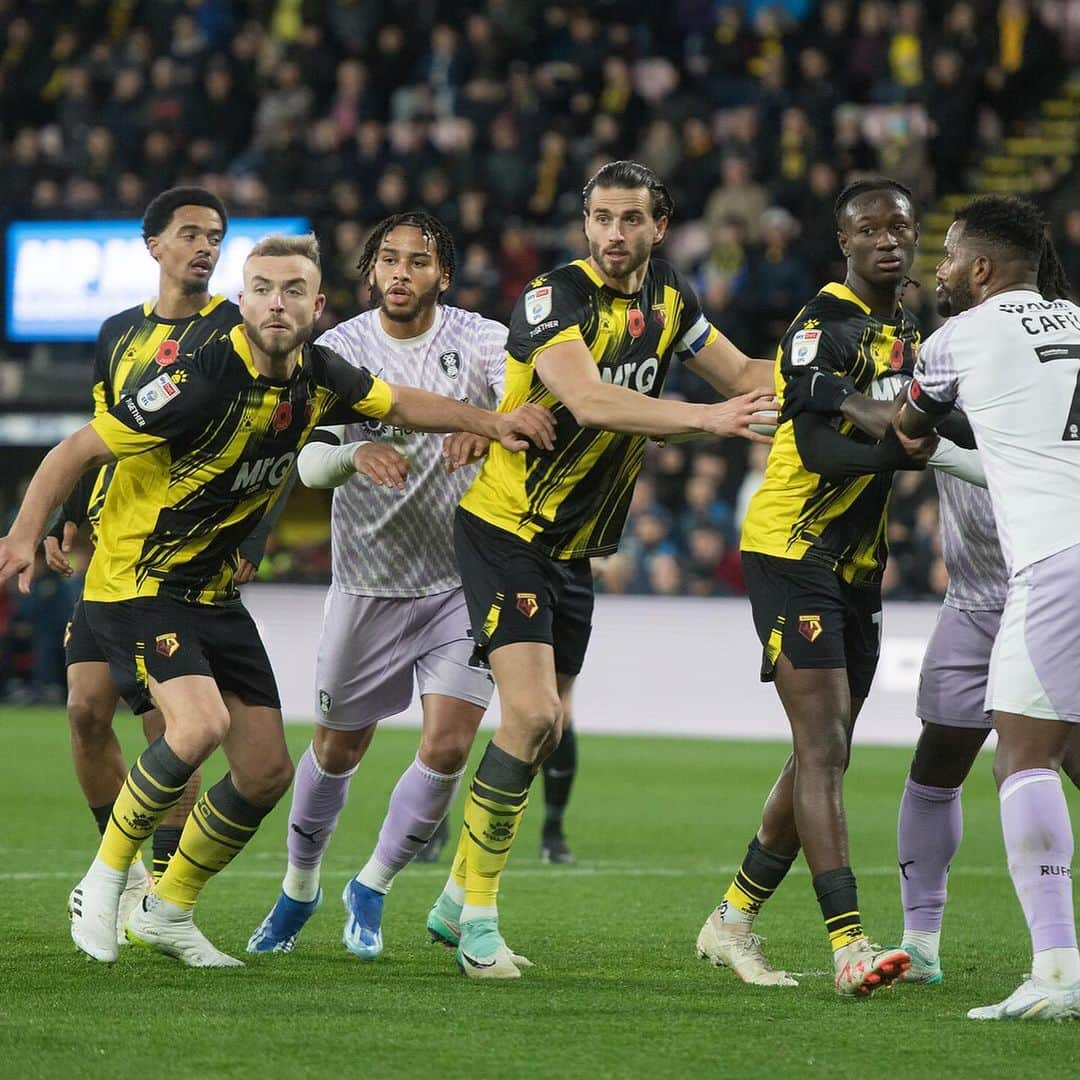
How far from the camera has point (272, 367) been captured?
627 cm

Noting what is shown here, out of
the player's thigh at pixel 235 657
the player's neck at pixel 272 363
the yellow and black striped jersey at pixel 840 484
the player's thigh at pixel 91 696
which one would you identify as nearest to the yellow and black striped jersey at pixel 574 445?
the yellow and black striped jersey at pixel 840 484

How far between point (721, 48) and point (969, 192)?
302 centimetres

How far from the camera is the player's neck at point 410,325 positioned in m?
7.24

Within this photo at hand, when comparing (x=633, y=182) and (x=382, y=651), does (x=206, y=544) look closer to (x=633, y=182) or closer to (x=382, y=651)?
(x=382, y=651)

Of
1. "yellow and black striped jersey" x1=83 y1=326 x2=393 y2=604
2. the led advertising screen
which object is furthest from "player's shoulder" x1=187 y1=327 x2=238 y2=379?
the led advertising screen

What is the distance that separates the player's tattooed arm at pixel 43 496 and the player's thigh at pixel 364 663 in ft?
4.58

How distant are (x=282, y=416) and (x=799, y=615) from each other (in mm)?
1741

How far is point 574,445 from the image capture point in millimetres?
6512

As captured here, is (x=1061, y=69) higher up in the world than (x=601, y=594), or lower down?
higher up

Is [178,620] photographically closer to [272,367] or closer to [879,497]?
[272,367]

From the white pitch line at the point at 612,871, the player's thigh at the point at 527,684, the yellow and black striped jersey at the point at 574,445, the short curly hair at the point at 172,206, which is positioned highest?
the short curly hair at the point at 172,206

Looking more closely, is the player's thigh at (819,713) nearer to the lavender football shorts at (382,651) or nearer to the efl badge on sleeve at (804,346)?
the efl badge on sleeve at (804,346)

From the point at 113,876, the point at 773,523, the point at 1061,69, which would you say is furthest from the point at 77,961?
the point at 1061,69

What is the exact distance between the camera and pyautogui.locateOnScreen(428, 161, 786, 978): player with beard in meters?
6.24
